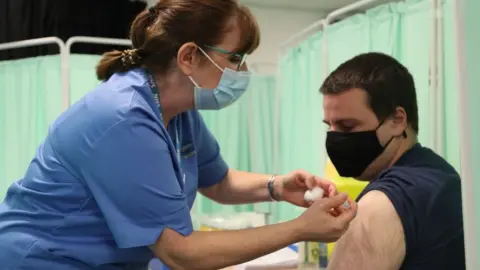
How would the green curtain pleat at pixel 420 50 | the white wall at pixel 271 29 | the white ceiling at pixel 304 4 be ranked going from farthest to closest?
the white wall at pixel 271 29, the white ceiling at pixel 304 4, the green curtain pleat at pixel 420 50

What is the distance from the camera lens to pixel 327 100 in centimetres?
145

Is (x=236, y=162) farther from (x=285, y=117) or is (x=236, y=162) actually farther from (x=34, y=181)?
(x=34, y=181)

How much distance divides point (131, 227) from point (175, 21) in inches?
18.2

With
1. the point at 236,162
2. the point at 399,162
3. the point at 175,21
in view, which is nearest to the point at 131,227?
the point at 175,21

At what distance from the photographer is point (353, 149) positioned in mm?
1392

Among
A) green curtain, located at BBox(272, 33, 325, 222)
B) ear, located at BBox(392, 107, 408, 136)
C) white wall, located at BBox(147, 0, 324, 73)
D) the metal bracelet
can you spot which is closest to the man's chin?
ear, located at BBox(392, 107, 408, 136)

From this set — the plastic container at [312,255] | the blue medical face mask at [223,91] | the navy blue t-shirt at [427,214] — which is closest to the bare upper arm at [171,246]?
the blue medical face mask at [223,91]

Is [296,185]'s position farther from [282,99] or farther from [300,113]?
[282,99]

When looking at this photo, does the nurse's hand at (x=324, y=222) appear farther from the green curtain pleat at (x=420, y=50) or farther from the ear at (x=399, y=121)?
the green curtain pleat at (x=420, y=50)

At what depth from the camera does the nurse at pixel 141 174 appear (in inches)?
39.9

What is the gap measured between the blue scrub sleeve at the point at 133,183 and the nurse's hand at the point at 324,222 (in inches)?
9.9

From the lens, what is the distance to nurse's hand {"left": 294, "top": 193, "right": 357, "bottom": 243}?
3.43ft

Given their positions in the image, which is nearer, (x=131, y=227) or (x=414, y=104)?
(x=131, y=227)

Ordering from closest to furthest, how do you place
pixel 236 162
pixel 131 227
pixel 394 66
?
pixel 131 227 → pixel 394 66 → pixel 236 162
